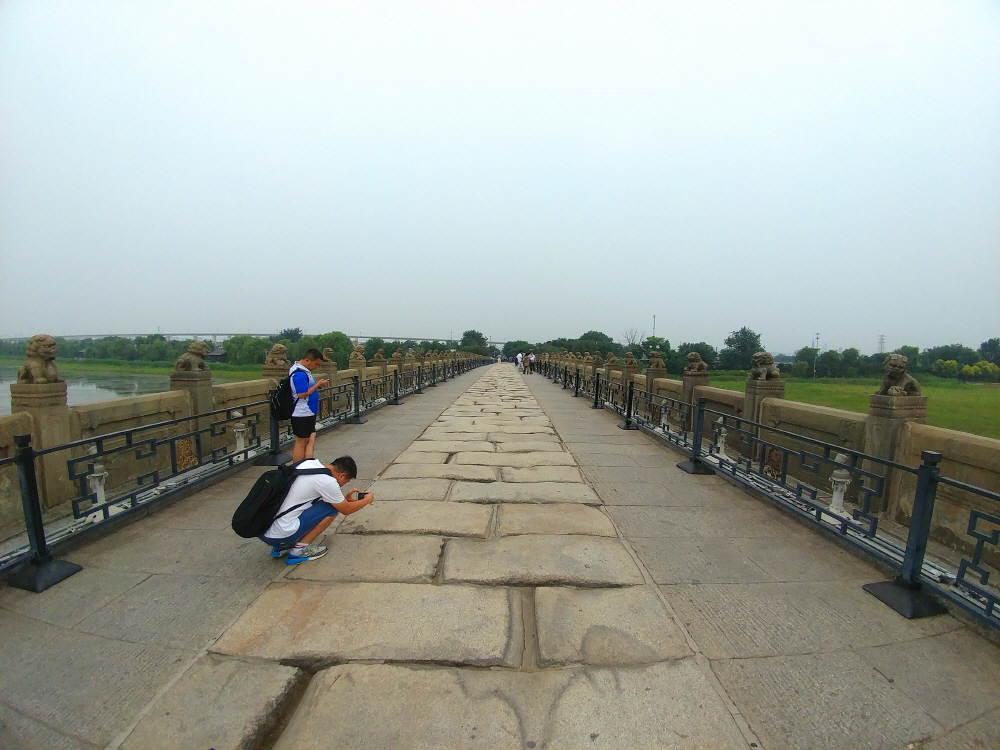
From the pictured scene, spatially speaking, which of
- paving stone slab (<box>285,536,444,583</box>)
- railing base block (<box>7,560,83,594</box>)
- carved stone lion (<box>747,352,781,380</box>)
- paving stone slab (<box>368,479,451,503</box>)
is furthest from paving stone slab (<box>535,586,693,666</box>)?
carved stone lion (<box>747,352,781,380</box>)

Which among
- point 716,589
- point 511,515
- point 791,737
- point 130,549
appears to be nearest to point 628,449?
point 511,515

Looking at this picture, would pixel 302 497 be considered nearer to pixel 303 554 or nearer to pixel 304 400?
pixel 303 554

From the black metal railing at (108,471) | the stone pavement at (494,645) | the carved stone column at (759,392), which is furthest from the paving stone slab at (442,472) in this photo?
the carved stone column at (759,392)

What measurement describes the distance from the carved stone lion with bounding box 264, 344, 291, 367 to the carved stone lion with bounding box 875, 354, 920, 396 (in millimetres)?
8374

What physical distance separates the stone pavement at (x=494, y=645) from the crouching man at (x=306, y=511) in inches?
5.7

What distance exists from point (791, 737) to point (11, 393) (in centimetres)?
628

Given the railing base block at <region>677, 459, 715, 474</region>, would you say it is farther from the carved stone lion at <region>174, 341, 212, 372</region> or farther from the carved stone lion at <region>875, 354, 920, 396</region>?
the carved stone lion at <region>174, 341, 212, 372</region>

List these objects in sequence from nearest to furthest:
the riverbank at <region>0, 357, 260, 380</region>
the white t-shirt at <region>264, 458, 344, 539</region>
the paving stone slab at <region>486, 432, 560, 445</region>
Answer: the white t-shirt at <region>264, 458, 344, 539</region> → the paving stone slab at <region>486, 432, 560, 445</region> → the riverbank at <region>0, 357, 260, 380</region>

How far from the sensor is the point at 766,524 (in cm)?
386

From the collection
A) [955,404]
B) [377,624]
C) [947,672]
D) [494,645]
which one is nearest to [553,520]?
[494,645]

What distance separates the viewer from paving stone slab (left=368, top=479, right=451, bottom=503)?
4406 millimetres

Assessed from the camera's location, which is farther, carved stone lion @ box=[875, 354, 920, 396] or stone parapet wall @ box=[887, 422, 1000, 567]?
carved stone lion @ box=[875, 354, 920, 396]

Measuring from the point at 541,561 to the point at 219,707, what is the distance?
188cm

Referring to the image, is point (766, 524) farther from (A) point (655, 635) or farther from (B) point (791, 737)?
(B) point (791, 737)
